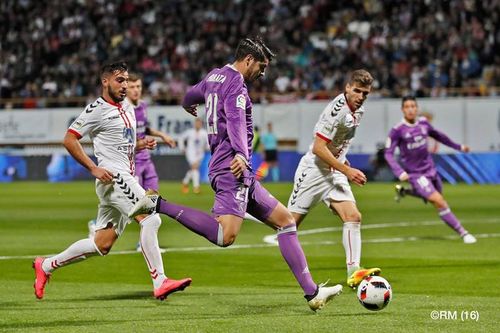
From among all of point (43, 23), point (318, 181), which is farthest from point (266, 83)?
point (318, 181)

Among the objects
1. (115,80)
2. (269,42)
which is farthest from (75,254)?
(269,42)

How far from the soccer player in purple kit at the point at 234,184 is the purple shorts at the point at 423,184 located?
8983 mm

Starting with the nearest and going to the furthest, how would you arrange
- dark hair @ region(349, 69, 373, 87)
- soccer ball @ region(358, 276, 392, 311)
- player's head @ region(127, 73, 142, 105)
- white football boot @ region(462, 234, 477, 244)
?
soccer ball @ region(358, 276, 392, 311)
dark hair @ region(349, 69, 373, 87)
player's head @ region(127, 73, 142, 105)
white football boot @ region(462, 234, 477, 244)

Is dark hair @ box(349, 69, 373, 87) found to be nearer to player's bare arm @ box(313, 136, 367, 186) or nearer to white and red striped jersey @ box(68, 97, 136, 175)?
player's bare arm @ box(313, 136, 367, 186)

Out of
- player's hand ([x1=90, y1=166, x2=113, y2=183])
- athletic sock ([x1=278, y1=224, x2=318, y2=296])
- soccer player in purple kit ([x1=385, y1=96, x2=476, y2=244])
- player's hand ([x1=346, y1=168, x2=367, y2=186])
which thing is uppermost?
player's hand ([x1=90, y1=166, x2=113, y2=183])

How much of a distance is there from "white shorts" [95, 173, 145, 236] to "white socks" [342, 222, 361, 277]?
2.46m

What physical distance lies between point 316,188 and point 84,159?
299 cm

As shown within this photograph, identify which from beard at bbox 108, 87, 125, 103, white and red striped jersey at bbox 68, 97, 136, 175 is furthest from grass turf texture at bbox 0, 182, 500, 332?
beard at bbox 108, 87, 125, 103

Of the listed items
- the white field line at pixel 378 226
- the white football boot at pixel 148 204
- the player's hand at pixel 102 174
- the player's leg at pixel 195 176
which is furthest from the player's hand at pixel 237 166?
the player's leg at pixel 195 176

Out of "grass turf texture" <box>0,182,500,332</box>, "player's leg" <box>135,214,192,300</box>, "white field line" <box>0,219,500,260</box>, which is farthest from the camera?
"white field line" <box>0,219,500,260</box>

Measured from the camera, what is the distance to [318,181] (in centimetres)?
1230

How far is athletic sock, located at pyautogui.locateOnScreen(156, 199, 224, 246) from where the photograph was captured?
364 inches

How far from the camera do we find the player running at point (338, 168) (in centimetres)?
1156

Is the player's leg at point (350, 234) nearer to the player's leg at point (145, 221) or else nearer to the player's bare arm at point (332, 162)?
the player's bare arm at point (332, 162)
